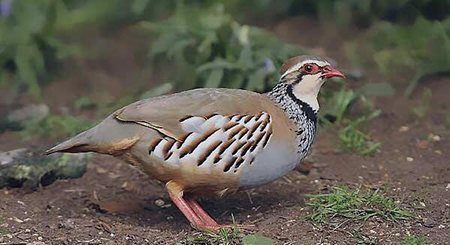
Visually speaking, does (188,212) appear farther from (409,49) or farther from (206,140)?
(409,49)

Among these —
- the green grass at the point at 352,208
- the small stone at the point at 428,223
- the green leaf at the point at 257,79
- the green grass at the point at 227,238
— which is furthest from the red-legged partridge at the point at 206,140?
the green leaf at the point at 257,79

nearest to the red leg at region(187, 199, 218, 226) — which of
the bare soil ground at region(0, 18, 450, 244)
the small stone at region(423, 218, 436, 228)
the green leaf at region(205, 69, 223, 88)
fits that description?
the bare soil ground at region(0, 18, 450, 244)

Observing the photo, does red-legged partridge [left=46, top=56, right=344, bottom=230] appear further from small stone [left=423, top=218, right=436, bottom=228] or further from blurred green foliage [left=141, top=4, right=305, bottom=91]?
blurred green foliage [left=141, top=4, right=305, bottom=91]

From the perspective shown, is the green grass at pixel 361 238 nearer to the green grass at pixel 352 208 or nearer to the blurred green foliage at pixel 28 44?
the green grass at pixel 352 208

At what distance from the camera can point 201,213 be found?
478cm

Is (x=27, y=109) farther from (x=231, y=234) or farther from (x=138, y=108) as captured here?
(x=231, y=234)

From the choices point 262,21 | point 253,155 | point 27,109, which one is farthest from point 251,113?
point 262,21

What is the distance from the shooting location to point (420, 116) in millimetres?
6262

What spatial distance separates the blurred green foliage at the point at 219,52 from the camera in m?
6.26

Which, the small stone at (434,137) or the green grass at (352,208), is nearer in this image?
the green grass at (352,208)

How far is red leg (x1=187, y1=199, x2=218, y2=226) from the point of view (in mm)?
4681

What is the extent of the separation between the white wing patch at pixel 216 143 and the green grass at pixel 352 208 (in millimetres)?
448

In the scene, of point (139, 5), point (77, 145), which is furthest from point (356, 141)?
point (139, 5)

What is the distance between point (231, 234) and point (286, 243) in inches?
11.3
